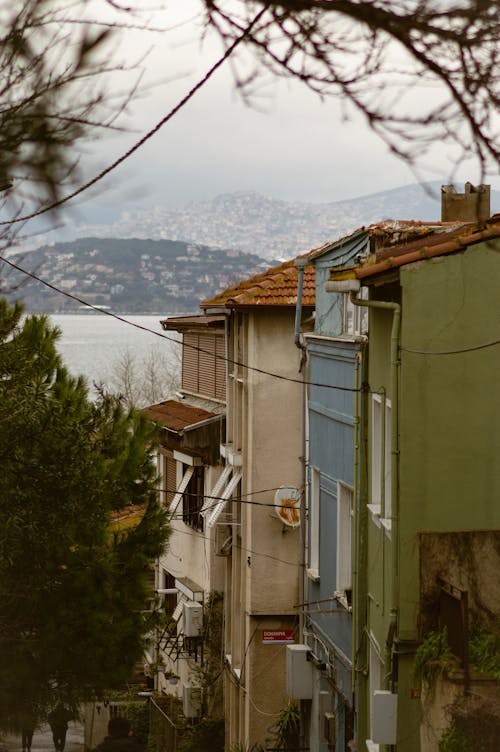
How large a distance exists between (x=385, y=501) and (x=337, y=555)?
140 inches

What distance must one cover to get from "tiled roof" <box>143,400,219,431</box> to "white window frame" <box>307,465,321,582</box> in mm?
6499

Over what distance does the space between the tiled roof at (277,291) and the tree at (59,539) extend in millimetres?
4504

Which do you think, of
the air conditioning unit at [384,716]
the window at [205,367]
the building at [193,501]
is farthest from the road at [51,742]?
the air conditioning unit at [384,716]

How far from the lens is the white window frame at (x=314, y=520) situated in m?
20.0

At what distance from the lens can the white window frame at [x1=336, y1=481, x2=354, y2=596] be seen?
17891mm

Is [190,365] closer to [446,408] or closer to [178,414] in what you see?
[178,414]

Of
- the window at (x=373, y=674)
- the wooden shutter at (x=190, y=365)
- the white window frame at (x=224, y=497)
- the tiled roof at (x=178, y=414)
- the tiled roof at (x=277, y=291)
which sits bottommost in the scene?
the window at (x=373, y=674)

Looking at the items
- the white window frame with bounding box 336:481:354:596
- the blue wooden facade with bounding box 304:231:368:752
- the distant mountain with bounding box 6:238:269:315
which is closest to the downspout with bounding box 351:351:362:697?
the blue wooden facade with bounding box 304:231:368:752

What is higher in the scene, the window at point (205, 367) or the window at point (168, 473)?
the window at point (205, 367)

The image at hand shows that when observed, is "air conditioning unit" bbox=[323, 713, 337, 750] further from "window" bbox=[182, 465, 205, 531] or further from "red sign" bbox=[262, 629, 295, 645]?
"window" bbox=[182, 465, 205, 531]

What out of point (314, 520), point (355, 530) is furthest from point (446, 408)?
point (314, 520)

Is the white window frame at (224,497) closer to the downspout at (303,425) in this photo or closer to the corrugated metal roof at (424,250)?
the downspout at (303,425)

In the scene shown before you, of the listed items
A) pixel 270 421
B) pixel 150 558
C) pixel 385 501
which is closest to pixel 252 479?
pixel 270 421

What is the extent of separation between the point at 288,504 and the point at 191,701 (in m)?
7.77
